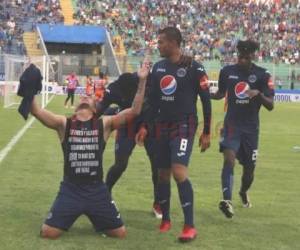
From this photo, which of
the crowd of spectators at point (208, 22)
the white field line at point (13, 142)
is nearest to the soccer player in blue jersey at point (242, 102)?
the white field line at point (13, 142)

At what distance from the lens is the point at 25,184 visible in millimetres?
10078

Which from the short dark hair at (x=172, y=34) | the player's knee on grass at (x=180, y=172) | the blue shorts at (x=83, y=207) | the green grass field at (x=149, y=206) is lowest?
the green grass field at (x=149, y=206)

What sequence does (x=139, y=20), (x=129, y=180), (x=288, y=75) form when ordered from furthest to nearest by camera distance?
(x=139, y=20) < (x=288, y=75) < (x=129, y=180)

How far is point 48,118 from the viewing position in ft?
22.1

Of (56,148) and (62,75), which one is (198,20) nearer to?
(62,75)

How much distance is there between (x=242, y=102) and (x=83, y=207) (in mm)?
2648

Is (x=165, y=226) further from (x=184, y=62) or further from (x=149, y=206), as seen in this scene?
(x=184, y=62)

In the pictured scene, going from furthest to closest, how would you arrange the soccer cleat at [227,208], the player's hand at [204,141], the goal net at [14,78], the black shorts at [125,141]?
the goal net at [14,78] → the black shorts at [125,141] → the soccer cleat at [227,208] → the player's hand at [204,141]

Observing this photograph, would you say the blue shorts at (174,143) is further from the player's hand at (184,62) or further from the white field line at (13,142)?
the white field line at (13,142)

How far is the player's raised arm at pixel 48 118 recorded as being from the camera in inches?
260

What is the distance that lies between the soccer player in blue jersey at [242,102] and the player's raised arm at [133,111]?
1615 millimetres

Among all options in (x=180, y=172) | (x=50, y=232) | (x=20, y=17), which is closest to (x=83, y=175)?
(x=50, y=232)

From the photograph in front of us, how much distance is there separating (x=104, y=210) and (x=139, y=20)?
53.2 m

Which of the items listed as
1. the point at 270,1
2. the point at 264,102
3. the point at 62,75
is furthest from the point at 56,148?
the point at 270,1
